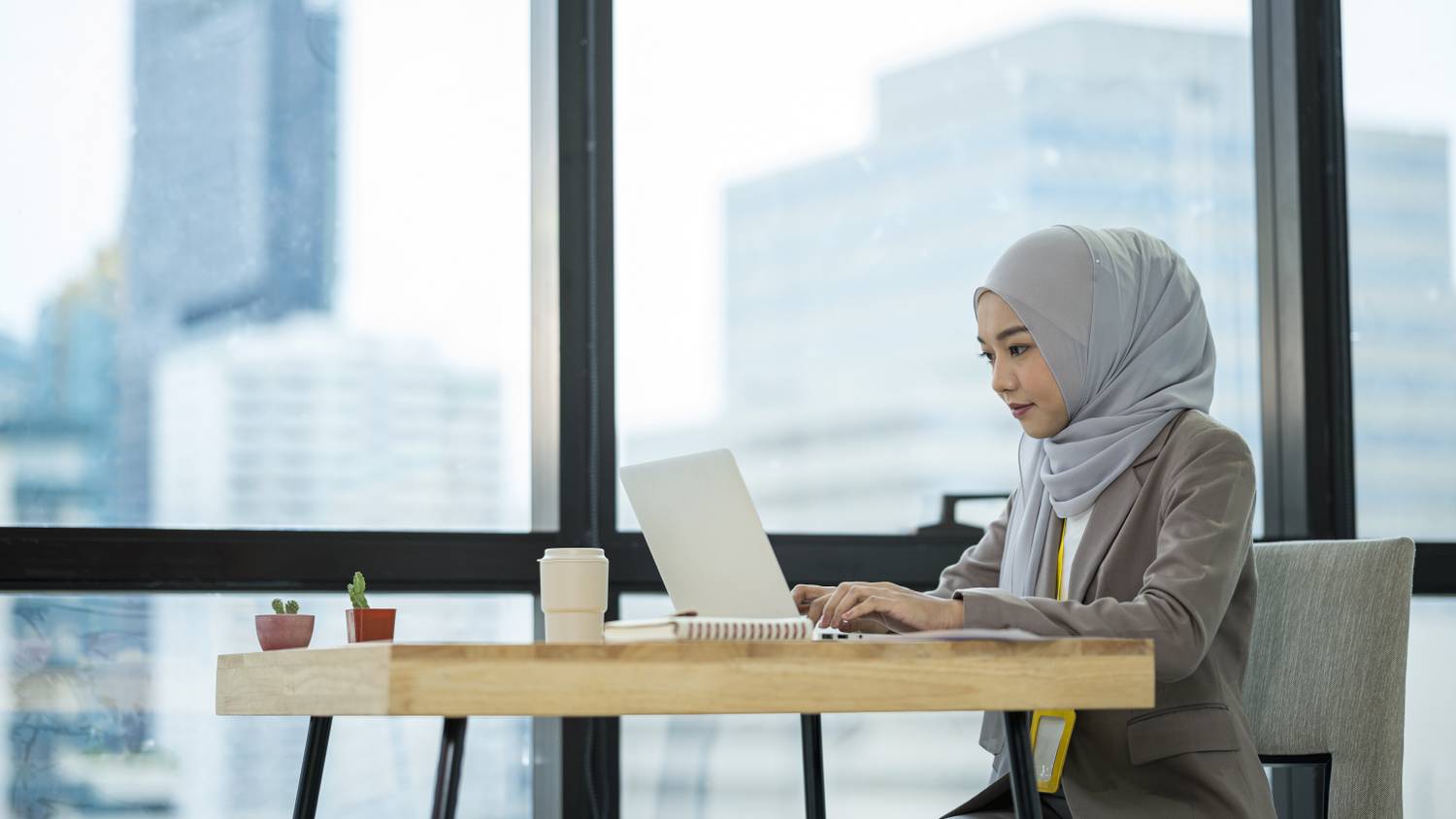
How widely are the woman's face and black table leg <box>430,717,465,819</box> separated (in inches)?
38.3

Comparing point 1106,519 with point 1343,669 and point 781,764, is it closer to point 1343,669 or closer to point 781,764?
point 1343,669

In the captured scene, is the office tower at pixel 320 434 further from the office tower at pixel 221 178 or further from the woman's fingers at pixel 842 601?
the woman's fingers at pixel 842 601

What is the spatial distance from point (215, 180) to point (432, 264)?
397 millimetres

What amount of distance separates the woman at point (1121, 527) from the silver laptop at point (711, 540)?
8 cm

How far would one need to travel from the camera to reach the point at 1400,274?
3.05m

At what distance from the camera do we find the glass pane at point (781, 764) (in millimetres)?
2664

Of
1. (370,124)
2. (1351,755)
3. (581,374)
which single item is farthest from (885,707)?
(370,124)

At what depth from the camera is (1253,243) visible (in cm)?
305

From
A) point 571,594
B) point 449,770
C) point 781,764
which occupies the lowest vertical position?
point 781,764

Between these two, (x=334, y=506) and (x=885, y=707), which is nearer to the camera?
(x=885, y=707)

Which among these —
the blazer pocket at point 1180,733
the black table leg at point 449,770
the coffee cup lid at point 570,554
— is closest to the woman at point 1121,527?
the blazer pocket at point 1180,733

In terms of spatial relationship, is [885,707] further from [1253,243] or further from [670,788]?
[1253,243]

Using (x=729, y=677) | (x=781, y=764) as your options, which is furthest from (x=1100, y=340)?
(x=781, y=764)

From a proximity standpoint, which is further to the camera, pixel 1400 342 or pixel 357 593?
pixel 1400 342
